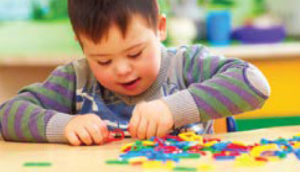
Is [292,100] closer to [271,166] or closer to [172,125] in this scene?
[172,125]

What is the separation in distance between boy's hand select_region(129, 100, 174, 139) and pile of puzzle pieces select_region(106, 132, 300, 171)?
24 mm

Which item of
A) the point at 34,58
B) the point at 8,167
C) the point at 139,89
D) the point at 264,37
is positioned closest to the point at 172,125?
the point at 139,89

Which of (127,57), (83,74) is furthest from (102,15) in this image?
(83,74)

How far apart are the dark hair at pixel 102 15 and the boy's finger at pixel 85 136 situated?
186 millimetres

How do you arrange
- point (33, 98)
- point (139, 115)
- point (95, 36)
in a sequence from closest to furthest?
1. point (139, 115)
2. point (95, 36)
3. point (33, 98)

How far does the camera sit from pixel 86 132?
0.99m

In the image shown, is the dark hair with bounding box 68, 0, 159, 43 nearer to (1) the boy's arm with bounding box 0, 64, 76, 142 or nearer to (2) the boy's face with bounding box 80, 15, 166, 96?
(2) the boy's face with bounding box 80, 15, 166, 96

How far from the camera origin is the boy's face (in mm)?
1062

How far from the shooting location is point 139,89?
3.83 feet

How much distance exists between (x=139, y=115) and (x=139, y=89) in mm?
208

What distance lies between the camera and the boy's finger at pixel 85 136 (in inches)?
38.8

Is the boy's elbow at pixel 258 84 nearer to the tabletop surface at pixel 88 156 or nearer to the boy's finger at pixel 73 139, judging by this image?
the tabletop surface at pixel 88 156

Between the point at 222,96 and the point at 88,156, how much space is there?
301 mm

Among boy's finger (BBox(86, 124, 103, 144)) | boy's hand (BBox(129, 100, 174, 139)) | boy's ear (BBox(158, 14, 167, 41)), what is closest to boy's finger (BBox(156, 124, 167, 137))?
boy's hand (BBox(129, 100, 174, 139))
